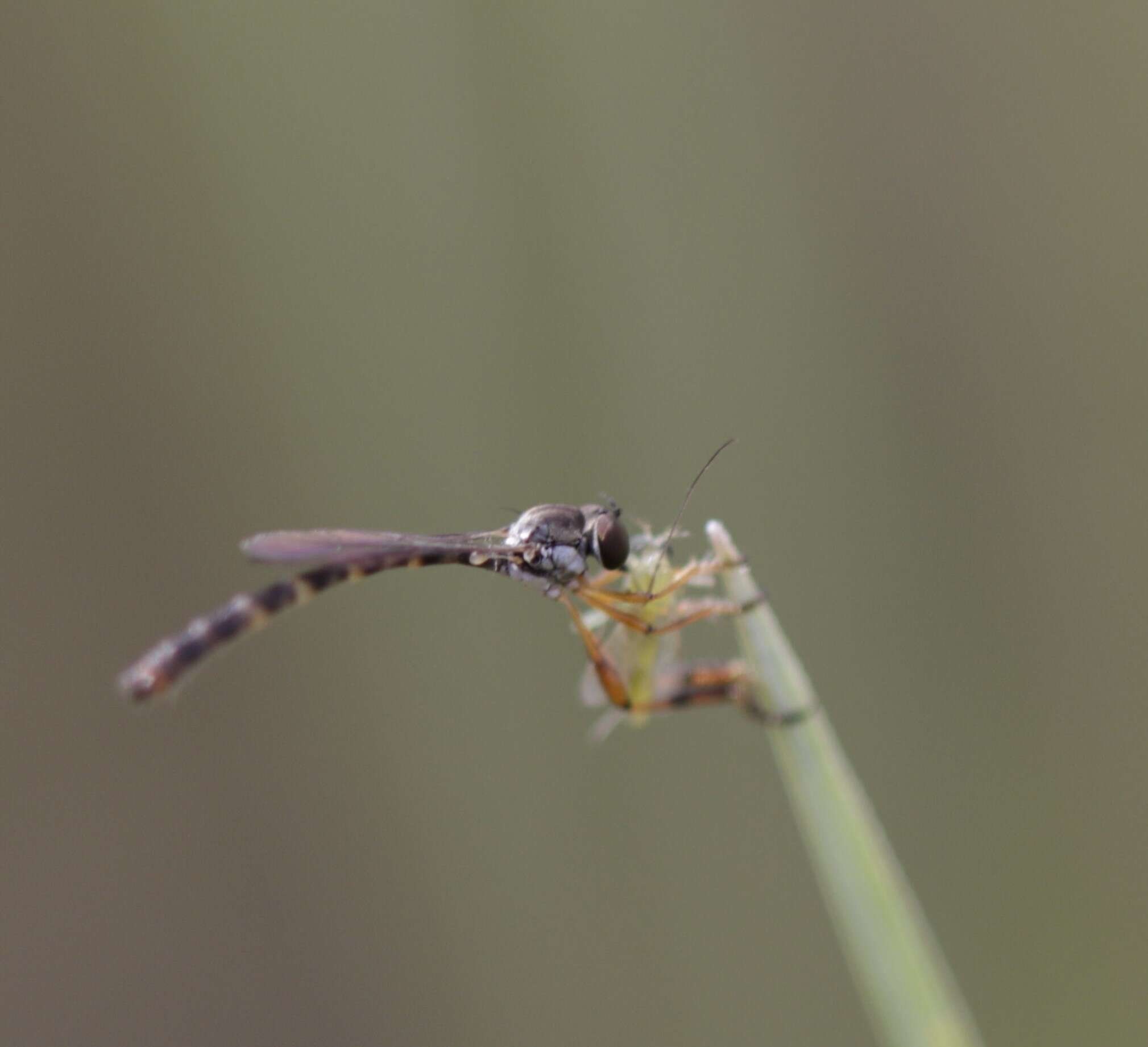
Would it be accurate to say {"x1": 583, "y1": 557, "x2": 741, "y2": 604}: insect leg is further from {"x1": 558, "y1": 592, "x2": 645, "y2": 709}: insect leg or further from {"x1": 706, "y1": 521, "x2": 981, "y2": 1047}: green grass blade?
{"x1": 706, "y1": 521, "x2": 981, "y2": 1047}: green grass blade

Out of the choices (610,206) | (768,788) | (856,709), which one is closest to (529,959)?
(768,788)

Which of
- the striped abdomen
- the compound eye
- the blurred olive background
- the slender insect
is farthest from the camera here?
the blurred olive background

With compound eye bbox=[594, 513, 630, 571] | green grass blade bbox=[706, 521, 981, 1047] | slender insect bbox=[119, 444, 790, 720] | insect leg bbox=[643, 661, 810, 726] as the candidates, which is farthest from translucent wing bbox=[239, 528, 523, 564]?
green grass blade bbox=[706, 521, 981, 1047]

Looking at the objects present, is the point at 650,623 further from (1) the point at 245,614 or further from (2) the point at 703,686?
(1) the point at 245,614

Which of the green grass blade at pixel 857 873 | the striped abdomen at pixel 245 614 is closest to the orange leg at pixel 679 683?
the striped abdomen at pixel 245 614

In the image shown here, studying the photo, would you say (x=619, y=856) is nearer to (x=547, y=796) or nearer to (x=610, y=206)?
(x=547, y=796)

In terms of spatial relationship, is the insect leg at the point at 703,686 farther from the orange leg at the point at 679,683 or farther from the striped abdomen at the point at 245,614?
the striped abdomen at the point at 245,614

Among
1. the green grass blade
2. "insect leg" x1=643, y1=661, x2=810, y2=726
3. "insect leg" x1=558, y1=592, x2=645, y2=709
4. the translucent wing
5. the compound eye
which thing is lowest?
the green grass blade

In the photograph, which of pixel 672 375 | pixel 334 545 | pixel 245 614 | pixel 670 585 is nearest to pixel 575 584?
pixel 670 585

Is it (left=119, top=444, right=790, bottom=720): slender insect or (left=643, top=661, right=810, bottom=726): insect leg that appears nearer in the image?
(left=119, top=444, right=790, bottom=720): slender insect
